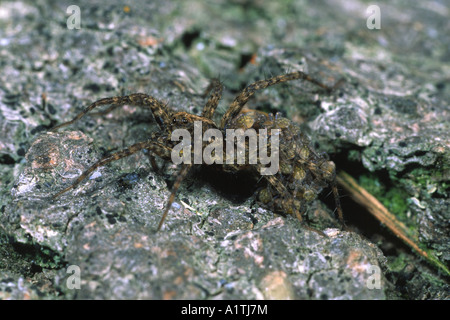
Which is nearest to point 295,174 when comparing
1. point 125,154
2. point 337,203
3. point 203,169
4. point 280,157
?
point 280,157

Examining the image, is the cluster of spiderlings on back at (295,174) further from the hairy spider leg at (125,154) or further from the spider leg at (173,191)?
the hairy spider leg at (125,154)

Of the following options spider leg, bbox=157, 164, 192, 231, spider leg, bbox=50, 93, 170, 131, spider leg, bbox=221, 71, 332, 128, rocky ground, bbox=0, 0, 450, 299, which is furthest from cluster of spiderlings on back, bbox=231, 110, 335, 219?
spider leg, bbox=50, 93, 170, 131

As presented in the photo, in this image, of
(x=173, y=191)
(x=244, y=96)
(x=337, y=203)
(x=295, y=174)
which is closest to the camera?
(x=173, y=191)

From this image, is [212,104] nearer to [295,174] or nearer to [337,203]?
[295,174]

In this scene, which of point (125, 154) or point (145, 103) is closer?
point (125, 154)

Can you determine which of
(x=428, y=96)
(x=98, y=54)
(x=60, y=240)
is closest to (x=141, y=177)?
(x=60, y=240)

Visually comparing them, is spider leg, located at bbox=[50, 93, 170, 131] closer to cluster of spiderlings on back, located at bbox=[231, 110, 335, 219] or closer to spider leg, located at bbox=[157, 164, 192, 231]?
spider leg, located at bbox=[157, 164, 192, 231]

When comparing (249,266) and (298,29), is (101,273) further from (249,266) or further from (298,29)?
(298,29)
